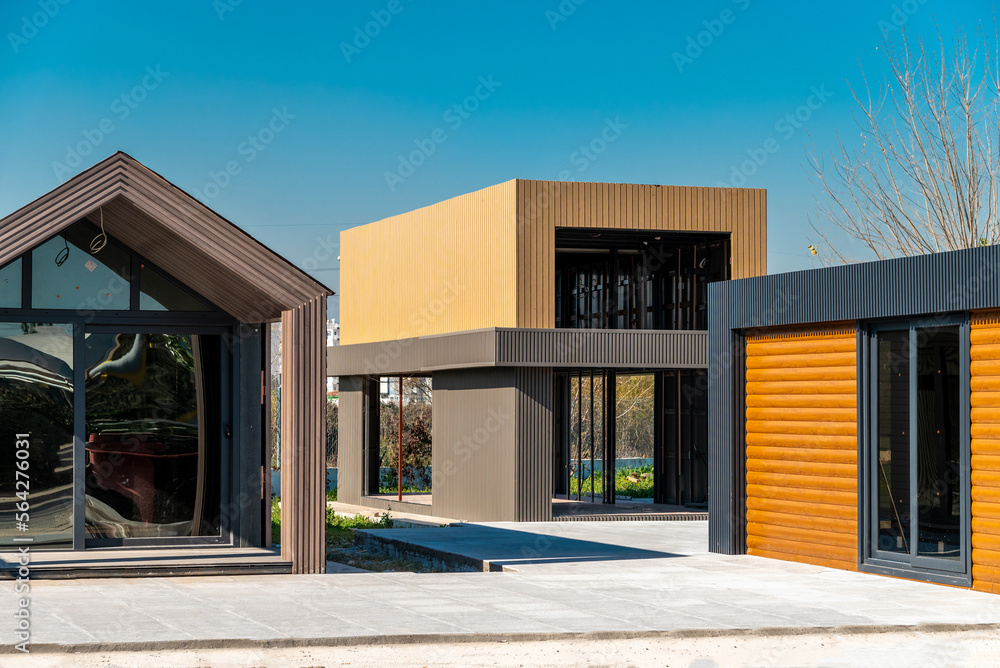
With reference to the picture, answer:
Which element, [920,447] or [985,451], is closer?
[985,451]

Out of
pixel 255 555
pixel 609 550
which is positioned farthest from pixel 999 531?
pixel 255 555

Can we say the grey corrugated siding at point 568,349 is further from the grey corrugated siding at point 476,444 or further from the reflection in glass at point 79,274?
the reflection in glass at point 79,274

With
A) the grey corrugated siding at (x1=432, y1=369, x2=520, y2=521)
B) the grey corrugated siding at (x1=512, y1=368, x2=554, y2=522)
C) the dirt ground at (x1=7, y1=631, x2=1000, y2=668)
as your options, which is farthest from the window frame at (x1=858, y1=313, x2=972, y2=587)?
the grey corrugated siding at (x1=432, y1=369, x2=520, y2=521)

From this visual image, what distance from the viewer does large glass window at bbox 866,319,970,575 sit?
37.6ft

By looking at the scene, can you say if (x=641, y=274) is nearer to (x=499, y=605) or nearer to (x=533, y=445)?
(x=533, y=445)

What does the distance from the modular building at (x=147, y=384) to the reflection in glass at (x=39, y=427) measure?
0.05 feet

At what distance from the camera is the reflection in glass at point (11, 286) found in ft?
38.4

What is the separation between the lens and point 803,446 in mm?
13398

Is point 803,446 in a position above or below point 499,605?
above

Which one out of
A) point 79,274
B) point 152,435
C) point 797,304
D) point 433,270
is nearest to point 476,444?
point 433,270

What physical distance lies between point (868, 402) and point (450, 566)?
5346 millimetres

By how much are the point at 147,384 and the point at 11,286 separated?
1.71 m

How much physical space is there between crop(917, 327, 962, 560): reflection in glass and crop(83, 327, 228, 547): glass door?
24.4 feet

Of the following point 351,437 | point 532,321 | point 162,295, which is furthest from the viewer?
point 351,437
